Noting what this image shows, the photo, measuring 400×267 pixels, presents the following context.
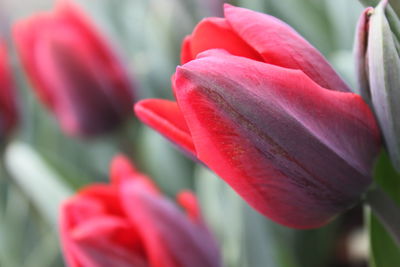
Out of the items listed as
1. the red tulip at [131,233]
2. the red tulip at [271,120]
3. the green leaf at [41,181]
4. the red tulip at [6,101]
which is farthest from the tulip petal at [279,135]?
the red tulip at [6,101]

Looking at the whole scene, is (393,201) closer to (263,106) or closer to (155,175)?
(263,106)

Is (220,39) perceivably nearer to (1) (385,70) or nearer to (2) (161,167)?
(1) (385,70)

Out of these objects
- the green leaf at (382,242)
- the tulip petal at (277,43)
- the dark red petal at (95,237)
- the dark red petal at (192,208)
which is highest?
the tulip petal at (277,43)

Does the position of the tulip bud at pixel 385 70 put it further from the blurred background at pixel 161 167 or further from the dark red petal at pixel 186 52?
the blurred background at pixel 161 167

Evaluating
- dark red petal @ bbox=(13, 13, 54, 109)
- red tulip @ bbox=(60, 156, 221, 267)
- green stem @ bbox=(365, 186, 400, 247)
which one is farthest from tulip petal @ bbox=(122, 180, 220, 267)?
dark red petal @ bbox=(13, 13, 54, 109)

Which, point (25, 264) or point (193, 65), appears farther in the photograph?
point (25, 264)

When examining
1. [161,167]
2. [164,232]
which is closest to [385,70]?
[164,232]

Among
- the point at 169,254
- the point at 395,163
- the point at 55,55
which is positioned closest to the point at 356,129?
the point at 395,163

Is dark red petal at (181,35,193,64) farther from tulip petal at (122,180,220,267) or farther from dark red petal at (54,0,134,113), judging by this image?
dark red petal at (54,0,134,113)
